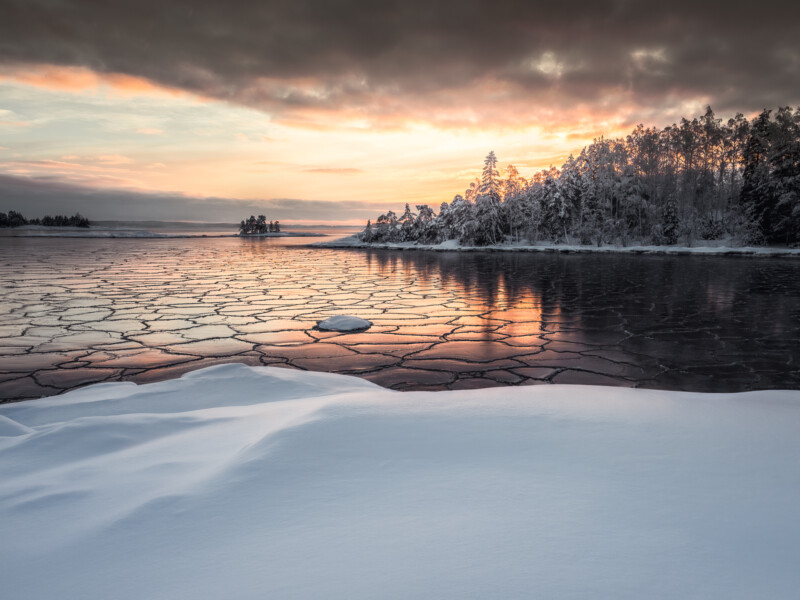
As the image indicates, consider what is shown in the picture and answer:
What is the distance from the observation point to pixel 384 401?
234 cm

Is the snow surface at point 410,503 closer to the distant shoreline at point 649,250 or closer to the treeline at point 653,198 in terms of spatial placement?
the distant shoreline at point 649,250

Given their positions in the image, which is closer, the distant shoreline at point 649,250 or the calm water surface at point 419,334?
the calm water surface at point 419,334

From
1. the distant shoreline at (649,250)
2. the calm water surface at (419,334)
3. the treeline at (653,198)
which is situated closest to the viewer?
the calm water surface at (419,334)

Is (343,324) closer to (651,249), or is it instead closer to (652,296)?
(652,296)

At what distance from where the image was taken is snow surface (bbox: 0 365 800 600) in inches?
42.5

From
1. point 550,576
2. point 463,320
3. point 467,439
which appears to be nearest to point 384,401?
point 467,439

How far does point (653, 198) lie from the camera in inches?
1524

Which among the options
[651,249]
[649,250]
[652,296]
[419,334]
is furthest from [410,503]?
[651,249]

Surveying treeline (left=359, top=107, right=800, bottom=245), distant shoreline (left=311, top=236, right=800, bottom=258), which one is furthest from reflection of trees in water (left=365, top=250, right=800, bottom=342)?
treeline (left=359, top=107, right=800, bottom=245)

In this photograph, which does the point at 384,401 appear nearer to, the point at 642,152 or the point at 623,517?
the point at 623,517

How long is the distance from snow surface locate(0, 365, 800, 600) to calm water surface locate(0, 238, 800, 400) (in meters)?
1.51

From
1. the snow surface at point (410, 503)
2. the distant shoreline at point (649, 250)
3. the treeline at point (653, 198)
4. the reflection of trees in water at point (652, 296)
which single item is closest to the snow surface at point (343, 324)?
the reflection of trees in water at point (652, 296)

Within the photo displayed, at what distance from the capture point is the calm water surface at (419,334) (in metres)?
3.79

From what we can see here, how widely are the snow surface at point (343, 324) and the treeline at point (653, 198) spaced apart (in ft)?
93.8
